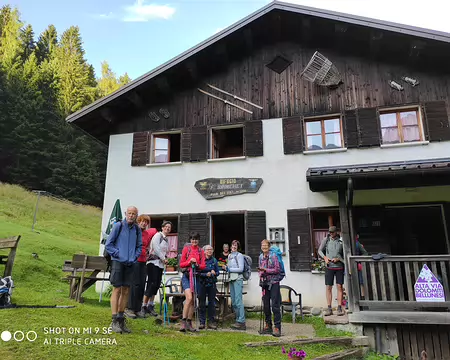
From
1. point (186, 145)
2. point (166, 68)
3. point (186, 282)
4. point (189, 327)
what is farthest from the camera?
point (186, 145)

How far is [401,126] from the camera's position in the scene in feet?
32.4

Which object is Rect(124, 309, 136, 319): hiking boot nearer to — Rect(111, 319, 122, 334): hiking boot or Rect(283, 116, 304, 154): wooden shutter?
Rect(111, 319, 122, 334): hiking boot

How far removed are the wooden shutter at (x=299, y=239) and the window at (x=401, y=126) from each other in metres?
2.94

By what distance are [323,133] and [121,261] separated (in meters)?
6.85

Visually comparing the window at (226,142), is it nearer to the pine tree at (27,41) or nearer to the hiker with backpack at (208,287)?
the hiker with backpack at (208,287)

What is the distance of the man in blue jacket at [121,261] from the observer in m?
5.38

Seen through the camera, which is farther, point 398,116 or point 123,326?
point 398,116

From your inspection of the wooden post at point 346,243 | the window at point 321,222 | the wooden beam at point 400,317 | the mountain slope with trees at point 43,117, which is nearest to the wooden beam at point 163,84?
the window at point 321,222

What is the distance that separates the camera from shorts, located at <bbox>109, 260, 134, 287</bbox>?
534cm

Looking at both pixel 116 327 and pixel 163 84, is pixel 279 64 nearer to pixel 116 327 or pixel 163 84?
pixel 163 84

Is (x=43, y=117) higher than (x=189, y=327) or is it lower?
higher

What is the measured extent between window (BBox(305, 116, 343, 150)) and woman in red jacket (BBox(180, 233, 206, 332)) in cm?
497

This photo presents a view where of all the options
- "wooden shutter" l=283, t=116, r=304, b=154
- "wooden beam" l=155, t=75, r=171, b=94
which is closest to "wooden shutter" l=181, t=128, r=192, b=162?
"wooden beam" l=155, t=75, r=171, b=94

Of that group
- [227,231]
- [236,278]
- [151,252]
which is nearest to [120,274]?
[151,252]
